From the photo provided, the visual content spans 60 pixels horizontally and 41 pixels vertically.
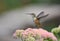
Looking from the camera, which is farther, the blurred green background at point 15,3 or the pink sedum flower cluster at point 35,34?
the blurred green background at point 15,3

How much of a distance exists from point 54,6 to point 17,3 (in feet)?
2.01

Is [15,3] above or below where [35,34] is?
above

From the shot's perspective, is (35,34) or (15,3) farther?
(15,3)

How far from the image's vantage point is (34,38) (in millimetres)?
919

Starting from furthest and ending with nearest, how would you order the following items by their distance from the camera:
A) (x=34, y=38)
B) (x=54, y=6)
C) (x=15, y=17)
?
(x=54, y=6) < (x=15, y=17) < (x=34, y=38)

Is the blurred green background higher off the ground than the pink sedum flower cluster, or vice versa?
the blurred green background

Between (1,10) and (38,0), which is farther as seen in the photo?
(38,0)

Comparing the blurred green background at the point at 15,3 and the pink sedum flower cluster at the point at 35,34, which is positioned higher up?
the blurred green background at the point at 15,3

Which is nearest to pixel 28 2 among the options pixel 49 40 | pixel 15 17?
pixel 15 17

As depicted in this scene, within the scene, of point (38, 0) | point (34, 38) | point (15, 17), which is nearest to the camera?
point (34, 38)

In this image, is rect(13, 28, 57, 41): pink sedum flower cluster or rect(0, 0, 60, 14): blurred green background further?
rect(0, 0, 60, 14): blurred green background

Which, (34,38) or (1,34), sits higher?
(1,34)

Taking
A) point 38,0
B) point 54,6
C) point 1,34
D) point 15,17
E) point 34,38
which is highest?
point 38,0

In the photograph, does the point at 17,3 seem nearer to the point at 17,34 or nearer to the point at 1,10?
the point at 1,10
